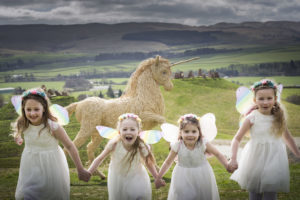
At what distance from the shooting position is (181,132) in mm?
3826

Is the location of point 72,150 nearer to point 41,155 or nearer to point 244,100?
point 41,155

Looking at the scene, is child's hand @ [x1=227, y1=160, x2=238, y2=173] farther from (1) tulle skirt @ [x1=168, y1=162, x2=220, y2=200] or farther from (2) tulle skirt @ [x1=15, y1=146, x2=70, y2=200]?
(2) tulle skirt @ [x1=15, y1=146, x2=70, y2=200]

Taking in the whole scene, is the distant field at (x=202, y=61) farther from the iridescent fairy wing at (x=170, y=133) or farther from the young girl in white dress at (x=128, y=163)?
the young girl in white dress at (x=128, y=163)

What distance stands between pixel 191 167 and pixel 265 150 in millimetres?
947

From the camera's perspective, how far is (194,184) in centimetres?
374

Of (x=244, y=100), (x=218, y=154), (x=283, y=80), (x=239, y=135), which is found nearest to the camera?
(x=218, y=154)

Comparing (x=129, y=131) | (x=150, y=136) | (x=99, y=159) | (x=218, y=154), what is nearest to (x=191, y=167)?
(x=218, y=154)

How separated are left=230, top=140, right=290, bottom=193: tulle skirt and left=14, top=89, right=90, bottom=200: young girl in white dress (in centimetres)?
199

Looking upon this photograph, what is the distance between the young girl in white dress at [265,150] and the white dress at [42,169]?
6.91 ft

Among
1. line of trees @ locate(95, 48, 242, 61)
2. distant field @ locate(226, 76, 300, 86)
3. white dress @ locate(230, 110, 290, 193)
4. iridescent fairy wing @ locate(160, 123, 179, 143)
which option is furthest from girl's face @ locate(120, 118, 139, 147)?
line of trees @ locate(95, 48, 242, 61)

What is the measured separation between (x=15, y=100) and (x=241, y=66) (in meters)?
26.4

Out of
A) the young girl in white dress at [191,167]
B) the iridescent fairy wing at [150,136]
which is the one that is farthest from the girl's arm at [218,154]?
the iridescent fairy wing at [150,136]

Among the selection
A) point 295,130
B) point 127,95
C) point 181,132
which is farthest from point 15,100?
point 295,130

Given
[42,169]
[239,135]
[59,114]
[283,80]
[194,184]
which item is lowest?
[194,184]
